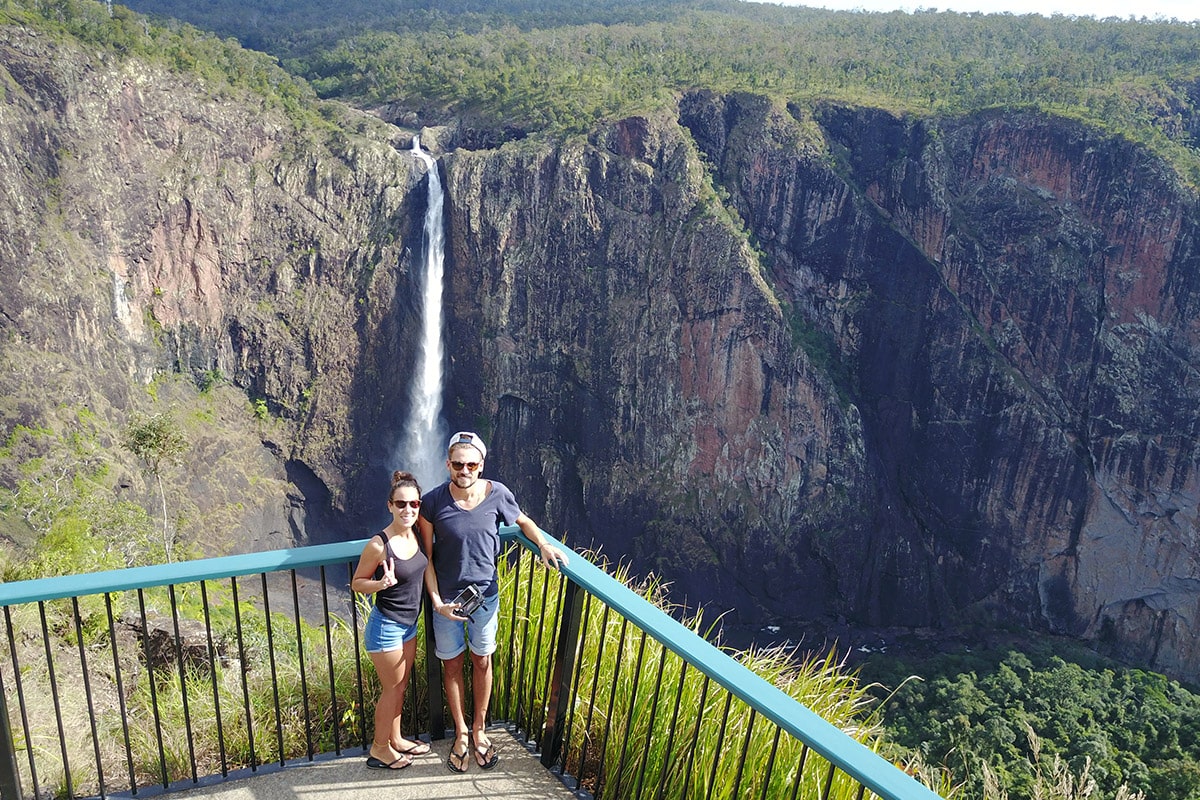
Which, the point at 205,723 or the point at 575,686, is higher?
the point at 575,686

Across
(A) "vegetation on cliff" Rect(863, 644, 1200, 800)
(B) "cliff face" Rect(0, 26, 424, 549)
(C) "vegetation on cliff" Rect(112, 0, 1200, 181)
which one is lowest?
(A) "vegetation on cliff" Rect(863, 644, 1200, 800)

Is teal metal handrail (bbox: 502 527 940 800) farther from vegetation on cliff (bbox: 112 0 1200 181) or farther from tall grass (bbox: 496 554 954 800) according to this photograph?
vegetation on cliff (bbox: 112 0 1200 181)

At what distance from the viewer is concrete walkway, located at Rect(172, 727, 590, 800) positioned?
379 cm

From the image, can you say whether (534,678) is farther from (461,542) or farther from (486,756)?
(461,542)

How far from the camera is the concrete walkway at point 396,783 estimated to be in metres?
3.79

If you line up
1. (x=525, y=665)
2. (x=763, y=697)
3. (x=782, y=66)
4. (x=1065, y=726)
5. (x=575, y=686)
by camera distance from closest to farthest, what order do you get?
(x=763, y=697) < (x=575, y=686) < (x=525, y=665) < (x=1065, y=726) < (x=782, y=66)

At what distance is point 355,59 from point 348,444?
25.3 metres

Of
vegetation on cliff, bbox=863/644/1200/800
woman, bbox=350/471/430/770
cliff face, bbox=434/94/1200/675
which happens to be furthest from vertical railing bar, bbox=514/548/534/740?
cliff face, bbox=434/94/1200/675

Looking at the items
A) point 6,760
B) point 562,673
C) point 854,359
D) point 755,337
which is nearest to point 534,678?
point 562,673

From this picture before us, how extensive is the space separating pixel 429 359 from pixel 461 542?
3517cm

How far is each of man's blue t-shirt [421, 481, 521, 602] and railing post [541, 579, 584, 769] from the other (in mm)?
388

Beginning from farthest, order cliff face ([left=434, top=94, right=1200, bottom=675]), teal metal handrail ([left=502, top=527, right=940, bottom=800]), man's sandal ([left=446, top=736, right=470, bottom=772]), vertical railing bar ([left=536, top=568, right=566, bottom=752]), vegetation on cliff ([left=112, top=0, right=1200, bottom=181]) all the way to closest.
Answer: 1. vegetation on cliff ([left=112, top=0, right=1200, bottom=181])
2. cliff face ([left=434, top=94, right=1200, bottom=675])
3. vertical railing bar ([left=536, top=568, right=566, bottom=752])
4. man's sandal ([left=446, top=736, right=470, bottom=772])
5. teal metal handrail ([left=502, top=527, right=940, bottom=800])

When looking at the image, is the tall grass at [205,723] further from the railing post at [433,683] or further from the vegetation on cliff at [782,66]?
the vegetation on cliff at [782,66]

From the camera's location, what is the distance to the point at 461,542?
3793 mm
